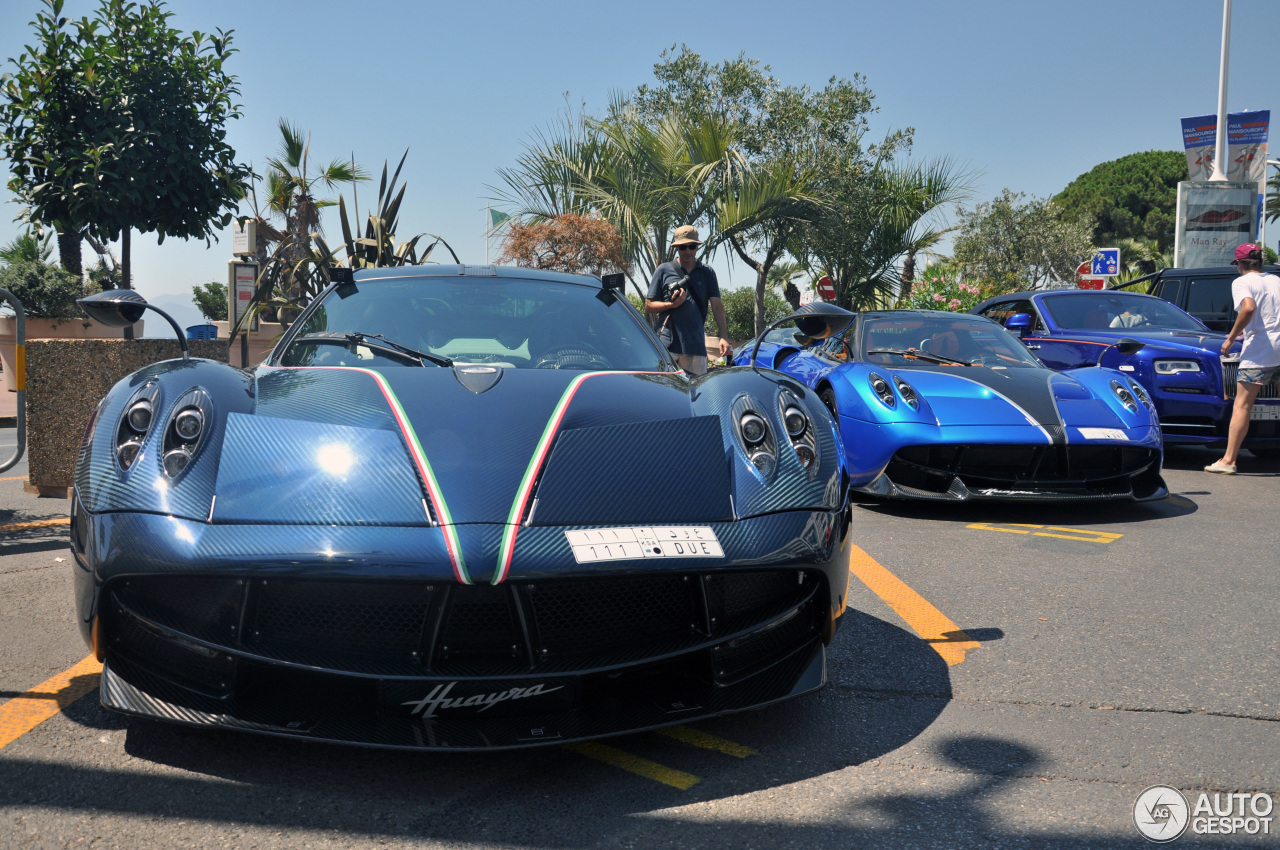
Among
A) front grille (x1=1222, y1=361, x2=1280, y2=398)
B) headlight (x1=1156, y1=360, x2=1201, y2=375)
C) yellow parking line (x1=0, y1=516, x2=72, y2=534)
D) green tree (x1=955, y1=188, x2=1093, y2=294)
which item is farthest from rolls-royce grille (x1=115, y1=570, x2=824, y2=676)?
green tree (x1=955, y1=188, x2=1093, y2=294)

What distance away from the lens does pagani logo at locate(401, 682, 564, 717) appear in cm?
189

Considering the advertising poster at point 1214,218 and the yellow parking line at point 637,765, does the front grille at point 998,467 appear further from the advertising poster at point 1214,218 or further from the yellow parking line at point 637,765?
the advertising poster at point 1214,218

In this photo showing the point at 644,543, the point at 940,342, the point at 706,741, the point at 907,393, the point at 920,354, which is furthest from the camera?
the point at 940,342

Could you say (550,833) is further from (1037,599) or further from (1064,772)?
A: (1037,599)

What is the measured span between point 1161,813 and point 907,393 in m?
3.46

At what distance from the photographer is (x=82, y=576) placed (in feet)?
6.68

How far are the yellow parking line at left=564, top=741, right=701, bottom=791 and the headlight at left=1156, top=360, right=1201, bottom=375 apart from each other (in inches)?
251

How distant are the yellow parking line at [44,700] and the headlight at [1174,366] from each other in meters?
7.05

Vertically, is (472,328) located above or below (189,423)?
above

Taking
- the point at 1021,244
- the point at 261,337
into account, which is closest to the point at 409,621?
the point at 261,337

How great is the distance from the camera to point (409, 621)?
1.92 m

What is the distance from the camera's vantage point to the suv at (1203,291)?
9.07m

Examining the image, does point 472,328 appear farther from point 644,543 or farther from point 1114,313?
point 1114,313

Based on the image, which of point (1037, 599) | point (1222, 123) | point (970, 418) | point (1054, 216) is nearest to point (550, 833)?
point (1037, 599)
